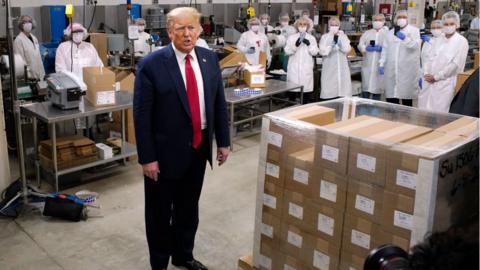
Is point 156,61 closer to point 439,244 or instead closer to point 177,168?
point 177,168

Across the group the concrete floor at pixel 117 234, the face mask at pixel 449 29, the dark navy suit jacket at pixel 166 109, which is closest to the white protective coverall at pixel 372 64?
the face mask at pixel 449 29

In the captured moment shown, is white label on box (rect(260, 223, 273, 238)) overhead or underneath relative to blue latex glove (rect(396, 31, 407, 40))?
underneath

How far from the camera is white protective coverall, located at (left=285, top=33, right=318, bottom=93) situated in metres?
5.80

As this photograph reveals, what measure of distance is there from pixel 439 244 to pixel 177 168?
1.65 metres

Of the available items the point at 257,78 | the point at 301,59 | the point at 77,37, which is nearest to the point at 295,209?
the point at 257,78

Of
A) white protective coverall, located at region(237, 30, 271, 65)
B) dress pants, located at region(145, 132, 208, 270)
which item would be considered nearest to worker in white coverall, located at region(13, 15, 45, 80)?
white protective coverall, located at region(237, 30, 271, 65)

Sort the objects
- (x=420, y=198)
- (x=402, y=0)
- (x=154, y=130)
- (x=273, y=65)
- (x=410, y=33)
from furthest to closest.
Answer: (x=402, y=0)
(x=273, y=65)
(x=410, y=33)
(x=154, y=130)
(x=420, y=198)

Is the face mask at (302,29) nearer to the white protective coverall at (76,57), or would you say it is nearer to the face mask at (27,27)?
the white protective coverall at (76,57)

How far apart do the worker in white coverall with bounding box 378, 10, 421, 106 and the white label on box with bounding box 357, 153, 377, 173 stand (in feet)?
13.4

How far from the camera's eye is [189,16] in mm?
2135

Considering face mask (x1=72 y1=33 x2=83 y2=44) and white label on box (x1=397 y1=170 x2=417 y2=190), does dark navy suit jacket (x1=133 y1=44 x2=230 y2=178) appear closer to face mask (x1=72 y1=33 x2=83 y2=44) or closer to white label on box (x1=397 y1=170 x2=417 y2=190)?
white label on box (x1=397 y1=170 x2=417 y2=190)

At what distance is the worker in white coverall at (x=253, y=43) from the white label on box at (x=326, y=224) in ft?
14.1

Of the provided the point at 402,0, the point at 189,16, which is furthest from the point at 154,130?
the point at 402,0

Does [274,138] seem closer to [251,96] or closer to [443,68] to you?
[251,96]
